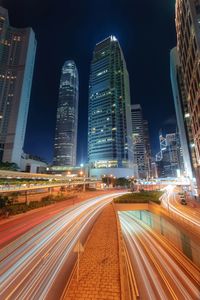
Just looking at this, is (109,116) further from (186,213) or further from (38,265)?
(38,265)

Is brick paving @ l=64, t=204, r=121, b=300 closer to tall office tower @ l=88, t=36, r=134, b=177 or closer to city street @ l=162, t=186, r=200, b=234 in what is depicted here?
city street @ l=162, t=186, r=200, b=234

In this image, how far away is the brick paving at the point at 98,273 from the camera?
8625 millimetres

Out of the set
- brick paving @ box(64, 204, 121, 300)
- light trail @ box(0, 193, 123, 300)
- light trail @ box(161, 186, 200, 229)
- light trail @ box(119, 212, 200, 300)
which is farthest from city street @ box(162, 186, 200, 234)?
light trail @ box(0, 193, 123, 300)

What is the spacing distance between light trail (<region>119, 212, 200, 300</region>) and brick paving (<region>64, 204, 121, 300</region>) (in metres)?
3.69

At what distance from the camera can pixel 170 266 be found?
53.5 ft

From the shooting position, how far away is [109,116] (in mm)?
139250

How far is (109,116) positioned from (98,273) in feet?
444

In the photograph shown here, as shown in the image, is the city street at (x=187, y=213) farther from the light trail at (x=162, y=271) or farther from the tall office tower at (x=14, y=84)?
the tall office tower at (x=14, y=84)

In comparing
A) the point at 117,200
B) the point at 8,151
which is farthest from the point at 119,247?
the point at 8,151

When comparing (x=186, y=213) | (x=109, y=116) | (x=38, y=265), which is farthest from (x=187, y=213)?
(x=109, y=116)

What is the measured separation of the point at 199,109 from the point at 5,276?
47327mm

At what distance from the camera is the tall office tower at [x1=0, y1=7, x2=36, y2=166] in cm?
10700

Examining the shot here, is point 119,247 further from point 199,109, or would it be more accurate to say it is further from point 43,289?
point 199,109

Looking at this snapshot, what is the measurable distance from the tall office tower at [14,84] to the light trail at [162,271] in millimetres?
107658
